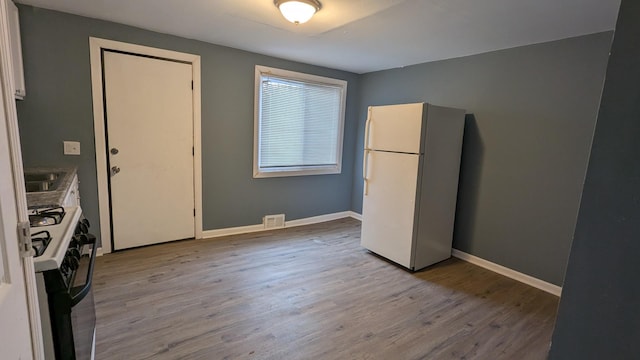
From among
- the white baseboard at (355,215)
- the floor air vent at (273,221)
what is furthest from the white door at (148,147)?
the white baseboard at (355,215)

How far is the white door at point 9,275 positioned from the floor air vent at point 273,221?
3.38 m

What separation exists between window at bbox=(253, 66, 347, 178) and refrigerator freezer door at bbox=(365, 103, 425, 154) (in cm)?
121

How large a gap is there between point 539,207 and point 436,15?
1970mm

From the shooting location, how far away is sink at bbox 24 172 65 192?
7.77ft

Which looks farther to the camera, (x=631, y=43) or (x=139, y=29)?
(x=139, y=29)

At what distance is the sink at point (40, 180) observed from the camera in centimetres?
237

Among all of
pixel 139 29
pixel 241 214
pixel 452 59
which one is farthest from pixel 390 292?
pixel 139 29

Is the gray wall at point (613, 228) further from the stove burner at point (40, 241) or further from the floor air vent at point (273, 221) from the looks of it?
the floor air vent at point (273, 221)

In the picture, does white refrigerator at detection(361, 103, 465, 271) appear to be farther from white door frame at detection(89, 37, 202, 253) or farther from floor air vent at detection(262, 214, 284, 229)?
white door frame at detection(89, 37, 202, 253)

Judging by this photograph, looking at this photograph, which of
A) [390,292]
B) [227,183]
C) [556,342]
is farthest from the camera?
[227,183]

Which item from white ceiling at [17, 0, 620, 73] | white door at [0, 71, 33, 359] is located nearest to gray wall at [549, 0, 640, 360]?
white door at [0, 71, 33, 359]

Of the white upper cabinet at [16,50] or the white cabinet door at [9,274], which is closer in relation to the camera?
the white cabinet door at [9,274]

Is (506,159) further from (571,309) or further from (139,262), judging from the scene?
(139,262)

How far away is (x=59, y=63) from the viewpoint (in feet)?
A: 9.06
